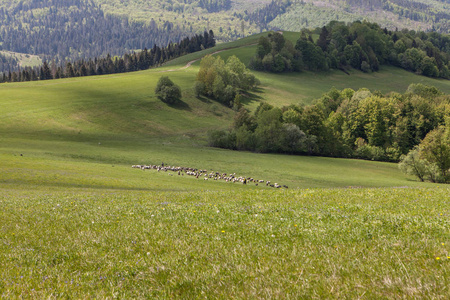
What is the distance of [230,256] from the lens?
8.40m

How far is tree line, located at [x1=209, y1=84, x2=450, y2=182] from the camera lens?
106 metres

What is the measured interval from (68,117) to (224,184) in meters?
78.9

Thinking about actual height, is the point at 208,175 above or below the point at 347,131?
above

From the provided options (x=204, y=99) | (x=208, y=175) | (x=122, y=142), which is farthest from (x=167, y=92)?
(x=208, y=175)

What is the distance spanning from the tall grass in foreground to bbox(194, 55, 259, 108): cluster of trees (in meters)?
151

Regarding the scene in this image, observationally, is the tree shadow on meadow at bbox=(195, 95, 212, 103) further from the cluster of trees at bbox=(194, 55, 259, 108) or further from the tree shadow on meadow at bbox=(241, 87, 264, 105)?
the tree shadow on meadow at bbox=(241, 87, 264, 105)

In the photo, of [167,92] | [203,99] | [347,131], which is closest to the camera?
[347,131]

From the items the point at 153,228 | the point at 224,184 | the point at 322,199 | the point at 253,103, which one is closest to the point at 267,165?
the point at 224,184

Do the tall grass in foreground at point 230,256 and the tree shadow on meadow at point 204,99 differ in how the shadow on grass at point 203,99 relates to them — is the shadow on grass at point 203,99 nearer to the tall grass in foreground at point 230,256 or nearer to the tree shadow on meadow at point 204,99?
the tree shadow on meadow at point 204,99

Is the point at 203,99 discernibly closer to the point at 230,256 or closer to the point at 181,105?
the point at 181,105

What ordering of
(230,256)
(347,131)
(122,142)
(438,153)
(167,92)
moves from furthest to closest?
1. (167,92)
2. (347,131)
3. (122,142)
4. (438,153)
5. (230,256)

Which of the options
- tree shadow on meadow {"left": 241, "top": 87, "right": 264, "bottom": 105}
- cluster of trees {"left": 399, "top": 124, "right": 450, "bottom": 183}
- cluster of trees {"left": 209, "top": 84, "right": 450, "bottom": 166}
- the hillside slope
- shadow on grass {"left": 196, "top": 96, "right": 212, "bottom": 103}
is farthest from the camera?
tree shadow on meadow {"left": 241, "top": 87, "right": 264, "bottom": 105}

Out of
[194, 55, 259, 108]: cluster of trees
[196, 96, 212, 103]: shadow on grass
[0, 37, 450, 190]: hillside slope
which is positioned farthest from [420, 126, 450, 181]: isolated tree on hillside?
[196, 96, 212, 103]: shadow on grass

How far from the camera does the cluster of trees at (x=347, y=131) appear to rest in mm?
105562
